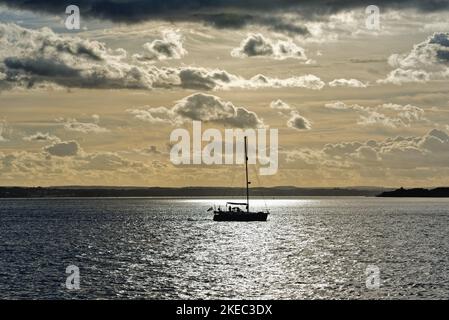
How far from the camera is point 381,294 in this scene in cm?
6756

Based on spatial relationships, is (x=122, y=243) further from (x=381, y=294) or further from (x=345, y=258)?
(x=381, y=294)
